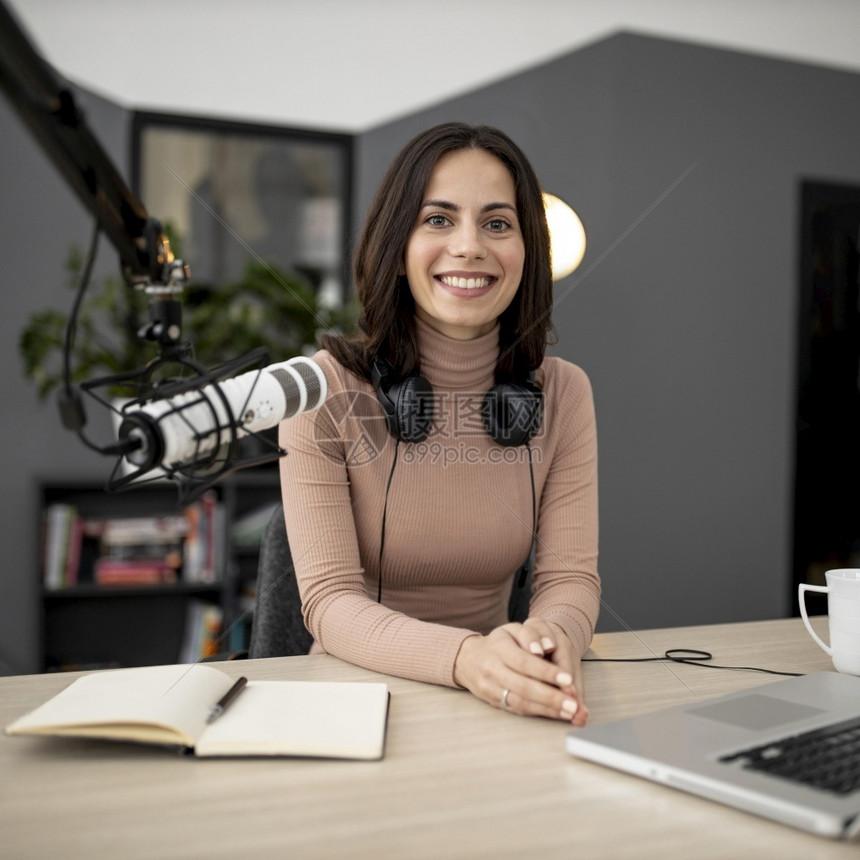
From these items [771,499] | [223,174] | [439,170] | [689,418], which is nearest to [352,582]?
[439,170]

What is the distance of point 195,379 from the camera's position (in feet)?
2.24

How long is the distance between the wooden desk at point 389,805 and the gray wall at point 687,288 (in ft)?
7.18

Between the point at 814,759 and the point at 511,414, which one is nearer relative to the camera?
the point at 814,759

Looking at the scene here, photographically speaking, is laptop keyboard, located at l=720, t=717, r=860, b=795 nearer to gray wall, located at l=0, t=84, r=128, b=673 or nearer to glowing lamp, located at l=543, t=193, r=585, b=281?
glowing lamp, located at l=543, t=193, r=585, b=281

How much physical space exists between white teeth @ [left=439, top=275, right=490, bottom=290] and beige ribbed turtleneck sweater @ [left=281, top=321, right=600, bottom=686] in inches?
4.0

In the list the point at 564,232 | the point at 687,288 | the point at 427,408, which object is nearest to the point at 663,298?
the point at 687,288

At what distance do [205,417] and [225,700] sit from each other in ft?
1.34

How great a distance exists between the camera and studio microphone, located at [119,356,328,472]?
2.12ft

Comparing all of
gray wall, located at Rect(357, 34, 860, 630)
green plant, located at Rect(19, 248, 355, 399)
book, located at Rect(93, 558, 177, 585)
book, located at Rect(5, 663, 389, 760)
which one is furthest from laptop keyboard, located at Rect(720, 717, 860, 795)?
book, located at Rect(93, 558, 177, 585)

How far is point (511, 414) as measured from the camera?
1.49 m

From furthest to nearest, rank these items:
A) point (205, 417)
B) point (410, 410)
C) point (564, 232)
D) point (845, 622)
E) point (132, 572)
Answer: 1. point (132, 572)
2. point (564, 232)
3. point (410, 410)
4. point (845, 622)
5. point (205, 417)

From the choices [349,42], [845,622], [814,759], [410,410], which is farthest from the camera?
[349,42]

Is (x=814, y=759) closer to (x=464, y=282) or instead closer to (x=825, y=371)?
(x=464, y=282)

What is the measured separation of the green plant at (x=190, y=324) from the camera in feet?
9.91
